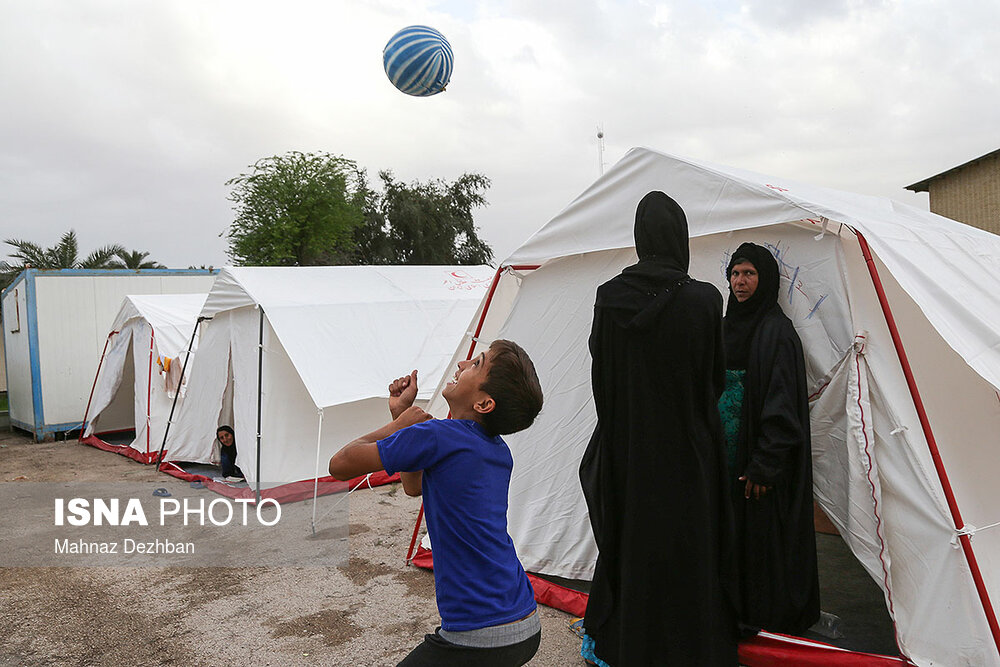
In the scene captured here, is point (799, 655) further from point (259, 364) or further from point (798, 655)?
point (259, 364)

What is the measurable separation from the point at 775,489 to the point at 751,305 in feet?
2.48

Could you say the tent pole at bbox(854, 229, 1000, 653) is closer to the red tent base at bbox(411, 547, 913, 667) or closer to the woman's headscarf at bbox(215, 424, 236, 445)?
the red tent base at bbox(411, 547, 913, 667)

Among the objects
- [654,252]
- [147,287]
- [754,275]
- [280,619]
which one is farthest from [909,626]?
[147,287]

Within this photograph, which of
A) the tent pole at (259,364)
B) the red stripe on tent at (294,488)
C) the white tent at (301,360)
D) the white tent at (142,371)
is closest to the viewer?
the tent pole at (259,364)

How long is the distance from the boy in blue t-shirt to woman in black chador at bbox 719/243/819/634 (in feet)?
4.41

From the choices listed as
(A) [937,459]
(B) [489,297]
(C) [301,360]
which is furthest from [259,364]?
(A) [937,459]

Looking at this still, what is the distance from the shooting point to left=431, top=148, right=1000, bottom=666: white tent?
8.73ft

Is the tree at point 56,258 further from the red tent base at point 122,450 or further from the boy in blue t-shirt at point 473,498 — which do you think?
the boy in blue t-shirt at point 473,498

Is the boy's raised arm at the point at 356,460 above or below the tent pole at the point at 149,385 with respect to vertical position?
above

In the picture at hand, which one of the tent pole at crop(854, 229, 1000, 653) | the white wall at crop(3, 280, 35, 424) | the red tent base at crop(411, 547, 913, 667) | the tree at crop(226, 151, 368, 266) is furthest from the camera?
the tree at crop(226, 151, 368, 266)

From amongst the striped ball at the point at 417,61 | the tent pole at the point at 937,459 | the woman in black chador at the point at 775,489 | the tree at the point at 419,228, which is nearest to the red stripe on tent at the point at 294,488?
the striped ball at the point at 417,61

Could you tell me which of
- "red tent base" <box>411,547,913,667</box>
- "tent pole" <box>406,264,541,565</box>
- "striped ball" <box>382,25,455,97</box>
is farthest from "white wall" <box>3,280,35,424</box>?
"red tent base" <box>411,547,913,667</box>

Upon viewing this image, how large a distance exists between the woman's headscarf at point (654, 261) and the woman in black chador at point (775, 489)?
0.58m

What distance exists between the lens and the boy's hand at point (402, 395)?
1983 mm
